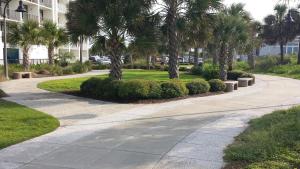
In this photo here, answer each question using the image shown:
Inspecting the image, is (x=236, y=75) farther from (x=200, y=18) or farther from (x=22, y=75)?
(x=22, y=75)

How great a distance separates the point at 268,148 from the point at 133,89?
8658 millimetres

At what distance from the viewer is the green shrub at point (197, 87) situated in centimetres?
1798

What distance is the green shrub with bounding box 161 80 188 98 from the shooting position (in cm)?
1625

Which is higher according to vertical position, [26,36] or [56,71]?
[26,36]

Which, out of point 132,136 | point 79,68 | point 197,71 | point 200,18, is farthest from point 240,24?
point 132,136

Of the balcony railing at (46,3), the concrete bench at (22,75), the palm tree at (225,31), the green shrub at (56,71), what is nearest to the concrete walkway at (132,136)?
the palm tree at (225,31)

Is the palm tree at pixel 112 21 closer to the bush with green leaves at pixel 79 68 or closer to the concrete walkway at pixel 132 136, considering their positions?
the concrete walkway at pixel 132 136

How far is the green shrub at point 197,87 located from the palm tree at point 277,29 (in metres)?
36.6

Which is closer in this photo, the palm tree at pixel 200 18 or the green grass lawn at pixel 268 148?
the green grass lawn at pixel 268 148

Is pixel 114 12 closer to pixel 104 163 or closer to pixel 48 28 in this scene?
pixel 104 163

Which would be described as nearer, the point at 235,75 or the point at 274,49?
the point at 235,75

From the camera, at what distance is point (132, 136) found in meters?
8.96

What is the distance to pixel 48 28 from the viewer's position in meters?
34.6

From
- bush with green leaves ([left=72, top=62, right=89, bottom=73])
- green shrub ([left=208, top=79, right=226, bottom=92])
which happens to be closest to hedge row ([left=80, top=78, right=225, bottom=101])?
green shrub ([left=208, top=79, right=226, bottom=92])
